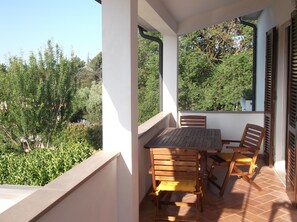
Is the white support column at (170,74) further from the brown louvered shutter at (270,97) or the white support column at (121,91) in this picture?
the white support column at (121,91)

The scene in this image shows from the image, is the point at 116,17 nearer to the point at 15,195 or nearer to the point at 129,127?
the point at 129,127

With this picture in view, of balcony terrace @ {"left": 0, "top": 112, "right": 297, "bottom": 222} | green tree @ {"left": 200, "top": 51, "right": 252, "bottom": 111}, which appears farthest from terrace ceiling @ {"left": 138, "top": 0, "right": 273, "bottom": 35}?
green tree @ {"left": 200, "top": 51, "right": 252, "bottom": 111}

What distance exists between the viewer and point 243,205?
393cm

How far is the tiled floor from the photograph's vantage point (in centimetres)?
361

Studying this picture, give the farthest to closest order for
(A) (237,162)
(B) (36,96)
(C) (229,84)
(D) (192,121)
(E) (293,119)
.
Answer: (B) (36,96), (C) (229,84), (D) (192,121), (A) (237,162), (E) (293,119)

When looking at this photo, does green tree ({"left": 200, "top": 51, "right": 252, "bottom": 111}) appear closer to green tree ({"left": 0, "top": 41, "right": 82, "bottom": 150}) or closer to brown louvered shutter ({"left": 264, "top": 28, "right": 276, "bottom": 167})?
brown louvered shutter ({"left": 264, "top": 28, "right": 276, "bottom": 167})

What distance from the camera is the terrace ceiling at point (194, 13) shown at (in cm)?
482

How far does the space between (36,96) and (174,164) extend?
10.9 metres

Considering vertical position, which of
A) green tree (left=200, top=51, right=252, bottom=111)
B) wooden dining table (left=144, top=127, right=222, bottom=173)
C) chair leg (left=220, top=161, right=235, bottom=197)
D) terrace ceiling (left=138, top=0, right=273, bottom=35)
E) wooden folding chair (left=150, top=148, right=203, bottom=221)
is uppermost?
terrace ceiling (left=138, top=0, right=273, bottom=35)

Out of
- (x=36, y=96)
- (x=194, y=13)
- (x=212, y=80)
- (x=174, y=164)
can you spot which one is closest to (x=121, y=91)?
(x=174, y=164)

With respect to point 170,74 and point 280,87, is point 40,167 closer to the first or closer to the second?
point 170,74

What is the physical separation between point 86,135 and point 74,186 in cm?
940

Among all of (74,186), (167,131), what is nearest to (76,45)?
(167,131)

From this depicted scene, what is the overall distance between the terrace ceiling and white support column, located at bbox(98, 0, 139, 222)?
1.73 metres
